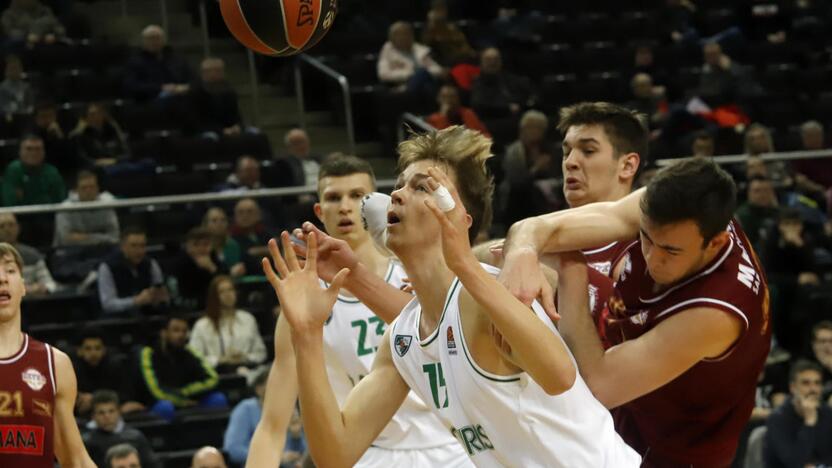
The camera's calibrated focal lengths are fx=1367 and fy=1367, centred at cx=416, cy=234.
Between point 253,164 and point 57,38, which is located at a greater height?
point 57,38

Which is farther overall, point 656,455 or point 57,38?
point 57,38

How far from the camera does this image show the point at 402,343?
4.34 m

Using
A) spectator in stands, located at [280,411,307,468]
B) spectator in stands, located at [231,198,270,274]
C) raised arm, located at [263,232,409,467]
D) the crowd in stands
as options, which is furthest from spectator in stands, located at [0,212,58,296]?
raised arm, located at [263,232,409,467]

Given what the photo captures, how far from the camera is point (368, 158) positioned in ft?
47.8

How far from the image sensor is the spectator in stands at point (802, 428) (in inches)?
382

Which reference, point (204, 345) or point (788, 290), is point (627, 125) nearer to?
point (204, 345)

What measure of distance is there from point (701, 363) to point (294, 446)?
19.3 feet

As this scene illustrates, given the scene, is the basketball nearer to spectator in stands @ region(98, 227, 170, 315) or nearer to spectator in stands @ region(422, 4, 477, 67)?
spectator in stands @ region(98, 227, 170, 315)

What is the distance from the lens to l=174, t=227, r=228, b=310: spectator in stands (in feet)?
35.8

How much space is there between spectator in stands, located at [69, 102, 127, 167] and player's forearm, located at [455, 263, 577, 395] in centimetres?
934

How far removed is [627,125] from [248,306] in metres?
6.21

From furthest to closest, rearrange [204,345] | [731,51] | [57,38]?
1. [731,51]
2. [57,38]
3. [204,345]

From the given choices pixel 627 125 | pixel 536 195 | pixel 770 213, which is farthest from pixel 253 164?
pixel 627 125

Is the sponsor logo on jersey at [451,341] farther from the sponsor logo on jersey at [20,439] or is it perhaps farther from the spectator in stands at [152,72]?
the spectator in stands at [152,72]
